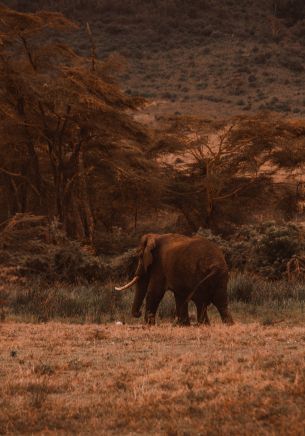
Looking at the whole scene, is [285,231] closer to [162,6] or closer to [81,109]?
[81,109]

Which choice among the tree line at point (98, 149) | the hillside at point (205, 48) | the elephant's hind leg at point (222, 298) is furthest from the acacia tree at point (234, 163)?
the hillside at point (205, 48)

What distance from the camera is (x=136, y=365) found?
319 inches

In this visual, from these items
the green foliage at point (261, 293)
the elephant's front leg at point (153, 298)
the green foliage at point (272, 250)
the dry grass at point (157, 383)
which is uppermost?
the dry grass at point (157, 383)

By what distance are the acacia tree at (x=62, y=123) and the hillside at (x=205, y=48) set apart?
26635mm

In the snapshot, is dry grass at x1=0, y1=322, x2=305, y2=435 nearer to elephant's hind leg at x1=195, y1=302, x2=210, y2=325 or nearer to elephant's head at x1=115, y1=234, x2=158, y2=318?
elephant's hind leg at x1=195, y1=302, x2=210, y2=325

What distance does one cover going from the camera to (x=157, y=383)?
708 centimetres

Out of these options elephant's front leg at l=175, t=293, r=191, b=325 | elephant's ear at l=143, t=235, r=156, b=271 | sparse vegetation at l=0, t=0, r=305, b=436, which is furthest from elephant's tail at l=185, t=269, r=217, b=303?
elephant's ear at l=143, t=235, r=156, b=271

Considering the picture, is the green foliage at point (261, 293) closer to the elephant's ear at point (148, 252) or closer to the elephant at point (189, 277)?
the elephant at point (189, 277)

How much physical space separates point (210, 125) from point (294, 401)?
23990mm

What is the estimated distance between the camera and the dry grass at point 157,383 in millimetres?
5852

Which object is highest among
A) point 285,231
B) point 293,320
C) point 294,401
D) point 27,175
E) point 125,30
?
point 294,401

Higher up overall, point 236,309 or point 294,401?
point 294,401

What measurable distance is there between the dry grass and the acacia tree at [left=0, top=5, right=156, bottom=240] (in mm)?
13244

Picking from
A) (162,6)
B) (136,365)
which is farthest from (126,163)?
(162,6)
